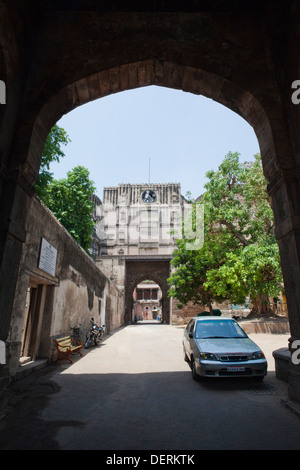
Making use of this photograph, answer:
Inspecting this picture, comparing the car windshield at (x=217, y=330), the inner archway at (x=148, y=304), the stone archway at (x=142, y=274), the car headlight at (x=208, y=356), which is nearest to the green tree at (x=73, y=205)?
the stone archway at (x=142, y=274)

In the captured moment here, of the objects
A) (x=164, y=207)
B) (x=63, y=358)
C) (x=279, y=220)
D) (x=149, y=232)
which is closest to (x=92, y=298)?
(x=63, y=358)

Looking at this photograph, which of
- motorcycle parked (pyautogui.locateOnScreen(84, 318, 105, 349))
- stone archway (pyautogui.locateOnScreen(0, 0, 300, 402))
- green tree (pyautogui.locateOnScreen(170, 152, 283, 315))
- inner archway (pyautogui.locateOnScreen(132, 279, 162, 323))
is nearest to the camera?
stone archway (pyautogui.locateOnScreen(0, 0, 300, 402))

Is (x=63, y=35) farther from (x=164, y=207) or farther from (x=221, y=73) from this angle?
(x=164, y=207)

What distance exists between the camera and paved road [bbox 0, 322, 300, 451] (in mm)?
2738

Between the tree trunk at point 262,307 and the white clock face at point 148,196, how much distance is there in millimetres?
35522

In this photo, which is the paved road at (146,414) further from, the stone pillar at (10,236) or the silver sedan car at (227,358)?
the stone pillar at (10,236)

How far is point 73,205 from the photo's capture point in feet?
62.7

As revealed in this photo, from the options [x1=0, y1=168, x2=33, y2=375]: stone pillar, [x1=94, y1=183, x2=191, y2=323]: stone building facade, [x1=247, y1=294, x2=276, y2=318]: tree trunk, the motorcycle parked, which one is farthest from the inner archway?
[x1=0, y1=168, x2=33, y2=375]: stone pillar

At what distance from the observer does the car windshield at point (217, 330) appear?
5.91 m

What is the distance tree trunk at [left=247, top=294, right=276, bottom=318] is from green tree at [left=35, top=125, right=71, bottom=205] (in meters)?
13.7

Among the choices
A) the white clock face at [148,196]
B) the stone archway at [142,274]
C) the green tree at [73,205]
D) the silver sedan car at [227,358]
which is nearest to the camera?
the silver sedan car at [227,358]

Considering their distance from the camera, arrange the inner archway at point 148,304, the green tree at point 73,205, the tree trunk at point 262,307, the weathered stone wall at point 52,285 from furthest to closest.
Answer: the inner archway at point 148,304 → the green tree at point 73,205 → the tree trunk at point 262,307 → the weathered stone wall at point 52,285

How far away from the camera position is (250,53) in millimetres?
4699

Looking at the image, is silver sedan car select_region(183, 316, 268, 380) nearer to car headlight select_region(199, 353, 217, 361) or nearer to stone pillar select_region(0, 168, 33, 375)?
car headlight select_region(199, 353, 217, 361)
